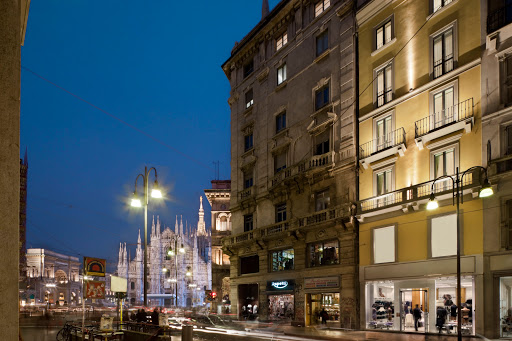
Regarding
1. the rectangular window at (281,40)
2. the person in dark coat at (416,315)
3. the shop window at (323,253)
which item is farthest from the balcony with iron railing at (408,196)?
the rectangular window at (281,40)

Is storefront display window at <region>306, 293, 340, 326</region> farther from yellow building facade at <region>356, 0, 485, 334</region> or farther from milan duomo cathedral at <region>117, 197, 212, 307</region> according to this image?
milan duomo cathedral at <region>117, 197, 212, 307</region>

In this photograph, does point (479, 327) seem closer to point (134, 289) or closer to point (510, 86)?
point (510, 86)

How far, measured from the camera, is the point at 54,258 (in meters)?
156

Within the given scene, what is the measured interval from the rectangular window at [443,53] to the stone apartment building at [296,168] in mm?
6350

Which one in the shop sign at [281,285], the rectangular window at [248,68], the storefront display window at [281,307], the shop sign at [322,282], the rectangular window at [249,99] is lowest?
the storefront display window at [281,307]

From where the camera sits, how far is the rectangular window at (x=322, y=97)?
33344mm

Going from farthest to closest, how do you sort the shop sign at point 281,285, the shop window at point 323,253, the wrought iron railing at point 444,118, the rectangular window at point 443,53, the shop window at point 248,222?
the shop window at point 248,222 < the shop sign at point 281,285 < the shop window at point 323,253 < the rectangular window at point 443,53 < the wrought iron railing at point 444,118

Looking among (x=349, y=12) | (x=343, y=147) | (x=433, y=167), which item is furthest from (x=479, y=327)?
(x=349, y=12)

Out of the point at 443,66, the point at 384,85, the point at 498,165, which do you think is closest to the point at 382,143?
the point at 384,85

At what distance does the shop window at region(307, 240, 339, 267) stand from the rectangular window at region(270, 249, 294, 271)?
8.59 ft

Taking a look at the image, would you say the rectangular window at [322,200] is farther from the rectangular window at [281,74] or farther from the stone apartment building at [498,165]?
the stone apartment building at [498,165]

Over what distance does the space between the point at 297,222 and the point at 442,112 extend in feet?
45.1

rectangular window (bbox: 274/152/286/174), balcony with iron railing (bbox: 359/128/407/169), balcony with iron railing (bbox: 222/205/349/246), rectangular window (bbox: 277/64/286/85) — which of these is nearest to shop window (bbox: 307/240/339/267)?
balcony with iron railing (bbox: 222/205/349/246)

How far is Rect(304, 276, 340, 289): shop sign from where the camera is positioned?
30188mm
